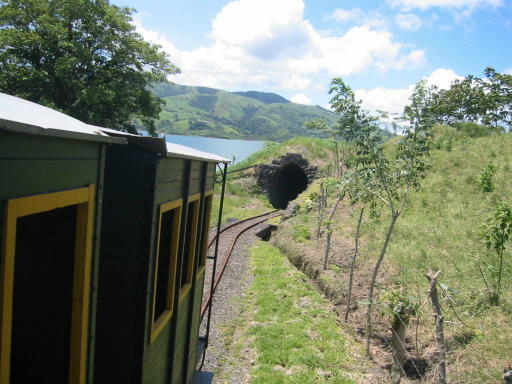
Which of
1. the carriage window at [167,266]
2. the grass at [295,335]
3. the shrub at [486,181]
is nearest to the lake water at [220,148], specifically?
the shrub at [486,181]

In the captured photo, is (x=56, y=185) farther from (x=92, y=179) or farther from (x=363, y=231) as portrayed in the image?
(x=363, y=231)

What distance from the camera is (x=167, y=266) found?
460 cm

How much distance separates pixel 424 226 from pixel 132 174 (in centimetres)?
1247

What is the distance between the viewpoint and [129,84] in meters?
22.4

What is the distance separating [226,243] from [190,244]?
41.3 ft

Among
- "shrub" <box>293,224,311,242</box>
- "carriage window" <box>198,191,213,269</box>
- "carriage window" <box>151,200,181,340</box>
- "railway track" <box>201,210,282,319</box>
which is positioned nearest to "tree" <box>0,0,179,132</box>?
"railway track" <box>201,210,282,319</box>

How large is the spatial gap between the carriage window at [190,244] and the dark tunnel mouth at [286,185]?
27823 mm

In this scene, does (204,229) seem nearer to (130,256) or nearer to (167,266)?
(167,266)

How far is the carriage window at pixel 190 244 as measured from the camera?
5.50m

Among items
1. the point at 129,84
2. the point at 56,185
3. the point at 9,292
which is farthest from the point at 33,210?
the point at 129,84

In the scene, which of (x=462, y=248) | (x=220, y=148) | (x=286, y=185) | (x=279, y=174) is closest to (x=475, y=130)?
(x=279, y=174)

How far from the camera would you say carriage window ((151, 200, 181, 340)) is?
4.39 metres

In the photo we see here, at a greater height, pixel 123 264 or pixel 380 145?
pixel 380 145

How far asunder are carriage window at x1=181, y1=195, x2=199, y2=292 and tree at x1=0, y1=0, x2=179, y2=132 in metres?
15.4
